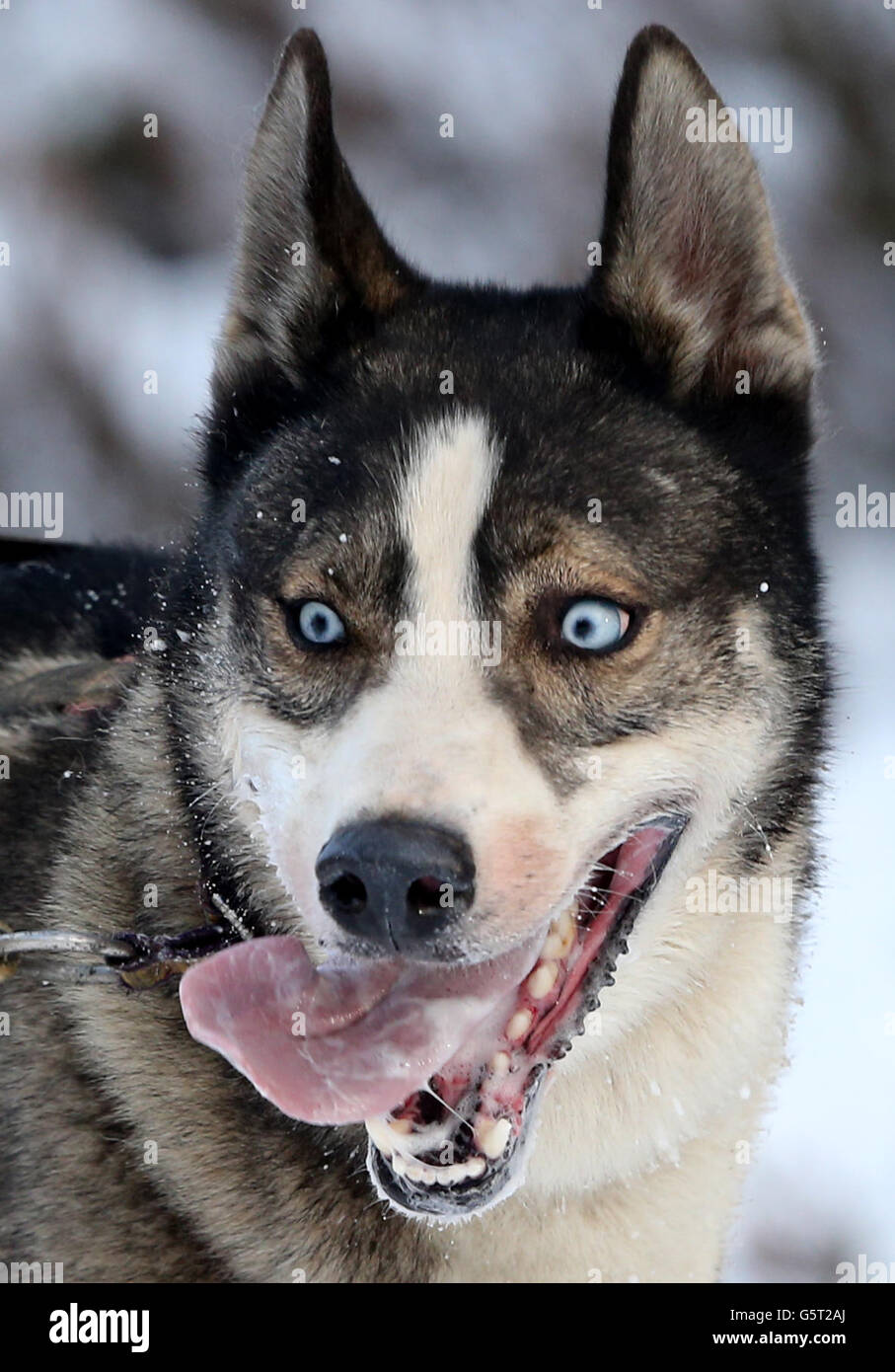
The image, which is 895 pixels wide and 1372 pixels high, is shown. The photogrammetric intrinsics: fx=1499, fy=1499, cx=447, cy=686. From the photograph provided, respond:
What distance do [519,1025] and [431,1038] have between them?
105 millimetres

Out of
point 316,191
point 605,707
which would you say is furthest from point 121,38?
point 605,707

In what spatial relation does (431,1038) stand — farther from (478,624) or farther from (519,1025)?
(478,624)

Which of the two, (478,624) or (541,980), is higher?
(478,624)

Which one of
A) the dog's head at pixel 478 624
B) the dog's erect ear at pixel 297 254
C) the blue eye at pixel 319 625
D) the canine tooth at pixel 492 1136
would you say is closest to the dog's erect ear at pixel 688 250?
the dog's head at pixel 478 624

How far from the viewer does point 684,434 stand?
5.94ft

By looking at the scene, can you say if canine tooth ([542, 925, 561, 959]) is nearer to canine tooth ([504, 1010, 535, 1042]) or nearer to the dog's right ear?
canine tooth ([504, 1010, 535, 1042])

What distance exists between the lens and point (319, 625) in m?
1.67

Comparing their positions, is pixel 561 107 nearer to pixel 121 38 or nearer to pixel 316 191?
pixel 121 38

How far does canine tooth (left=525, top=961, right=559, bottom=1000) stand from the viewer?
1602mm

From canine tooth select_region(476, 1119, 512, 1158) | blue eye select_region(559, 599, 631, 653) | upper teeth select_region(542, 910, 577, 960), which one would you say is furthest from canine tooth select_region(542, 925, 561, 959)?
blue eye select_region(559, 599, 631, 653)

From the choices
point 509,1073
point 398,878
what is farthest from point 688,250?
point 509,1073

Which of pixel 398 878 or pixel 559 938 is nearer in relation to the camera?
pixel 398 878
